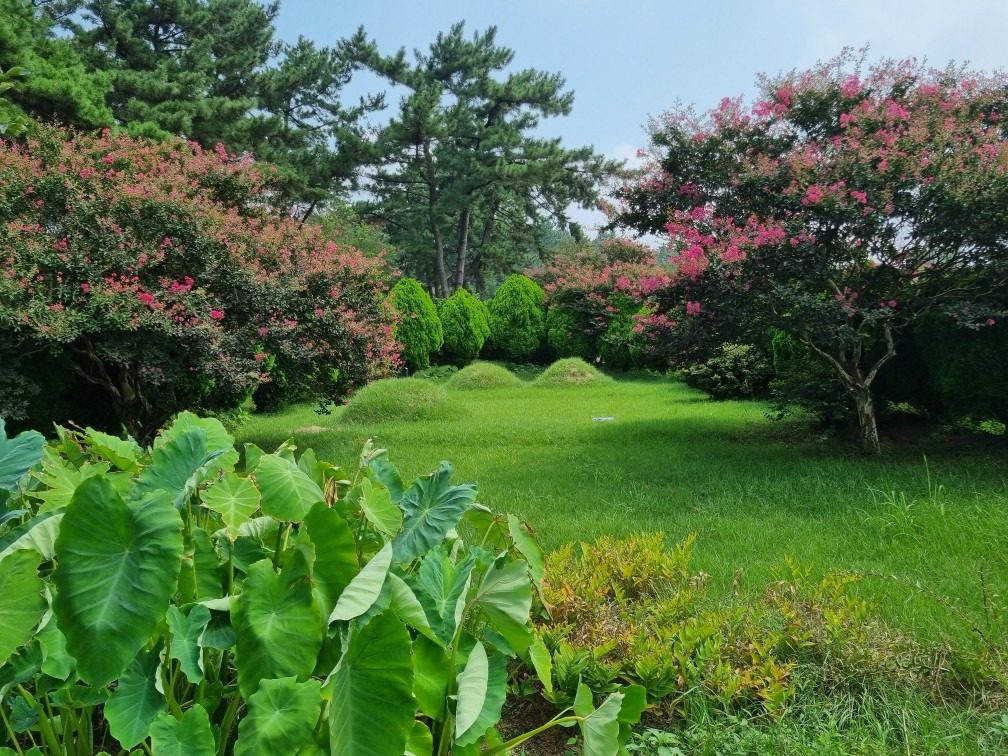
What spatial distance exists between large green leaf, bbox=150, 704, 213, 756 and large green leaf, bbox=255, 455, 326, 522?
Result: 255 millimetres

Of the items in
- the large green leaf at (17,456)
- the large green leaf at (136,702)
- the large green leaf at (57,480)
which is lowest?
the large green leaf at (136,702)

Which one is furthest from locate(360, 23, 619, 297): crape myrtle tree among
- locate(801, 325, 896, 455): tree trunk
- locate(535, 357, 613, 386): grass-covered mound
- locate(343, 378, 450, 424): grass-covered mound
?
locate(801, 325, 896, 455): tree trunk

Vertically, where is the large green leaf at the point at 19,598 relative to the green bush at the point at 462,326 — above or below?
below

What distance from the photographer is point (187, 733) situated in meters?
0.79

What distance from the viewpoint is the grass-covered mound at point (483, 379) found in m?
13.2

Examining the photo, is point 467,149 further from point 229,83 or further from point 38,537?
point 38,537

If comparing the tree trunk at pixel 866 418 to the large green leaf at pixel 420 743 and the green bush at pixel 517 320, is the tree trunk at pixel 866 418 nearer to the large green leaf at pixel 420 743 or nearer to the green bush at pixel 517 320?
the large green leaf at pixel 420 743

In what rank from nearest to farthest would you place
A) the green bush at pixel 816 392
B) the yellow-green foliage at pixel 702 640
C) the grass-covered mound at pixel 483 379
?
the yellow-green foliage at pixel 702 640, the green bush at pixel 816 392, the grass-covered mound at pixel 483 379

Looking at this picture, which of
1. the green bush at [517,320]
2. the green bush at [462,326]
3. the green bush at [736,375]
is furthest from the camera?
the green bush at [517,320]

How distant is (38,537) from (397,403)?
847 cm

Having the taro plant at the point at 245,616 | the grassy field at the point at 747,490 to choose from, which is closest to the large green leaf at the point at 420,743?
the taro plant at the point at 245,616

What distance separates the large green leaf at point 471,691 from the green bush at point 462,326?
16.6 meters

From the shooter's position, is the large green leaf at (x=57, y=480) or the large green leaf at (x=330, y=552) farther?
the large green leaf at (x=57, y=480)

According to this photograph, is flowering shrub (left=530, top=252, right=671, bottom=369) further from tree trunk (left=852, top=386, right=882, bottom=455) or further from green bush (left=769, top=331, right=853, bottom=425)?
tree trunk (left=852, top=386, right=882, bottom=455)
